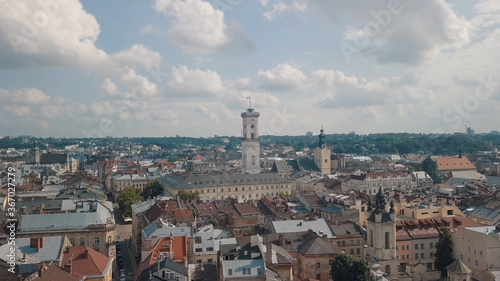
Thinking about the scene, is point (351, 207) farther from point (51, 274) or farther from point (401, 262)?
point (51, 274)

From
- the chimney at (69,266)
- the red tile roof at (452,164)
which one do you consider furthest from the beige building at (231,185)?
the chimney at (69,266)

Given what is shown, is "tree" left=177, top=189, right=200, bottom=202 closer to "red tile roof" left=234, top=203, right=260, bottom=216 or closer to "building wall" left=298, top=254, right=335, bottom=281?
"red tile roof" left=234, top=203, right=260, bottom=216

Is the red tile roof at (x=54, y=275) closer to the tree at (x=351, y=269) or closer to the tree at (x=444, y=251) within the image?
the tree at (x=351, y=269)

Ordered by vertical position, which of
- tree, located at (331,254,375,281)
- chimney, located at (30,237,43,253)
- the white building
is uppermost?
the white building

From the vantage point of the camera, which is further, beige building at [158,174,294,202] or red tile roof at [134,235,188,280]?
beige building at [158,174,294,202]

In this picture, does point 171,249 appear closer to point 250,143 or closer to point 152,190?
point 152,190

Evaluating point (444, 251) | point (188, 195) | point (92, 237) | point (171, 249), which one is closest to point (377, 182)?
point (188, 195)

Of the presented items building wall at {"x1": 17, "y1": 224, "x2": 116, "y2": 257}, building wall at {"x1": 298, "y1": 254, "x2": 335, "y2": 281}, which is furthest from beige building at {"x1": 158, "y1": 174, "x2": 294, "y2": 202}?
building wall at {"x1": 298, "y1": 254, "x2": 335, "y2": 281}
